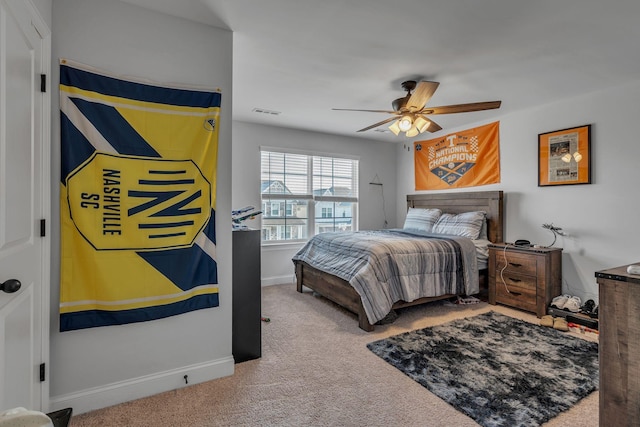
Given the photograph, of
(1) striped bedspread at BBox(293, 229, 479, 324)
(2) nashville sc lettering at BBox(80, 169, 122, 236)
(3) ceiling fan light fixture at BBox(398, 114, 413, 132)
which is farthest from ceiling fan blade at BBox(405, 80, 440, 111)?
(2) nashville sc lettering at BBox(80, 169, 122, 236)

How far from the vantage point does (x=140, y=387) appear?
6.15 ft

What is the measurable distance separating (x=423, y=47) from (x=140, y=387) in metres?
3.07

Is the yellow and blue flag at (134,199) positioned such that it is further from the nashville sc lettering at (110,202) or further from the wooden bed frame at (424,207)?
the wooden bed frame at (424,207)

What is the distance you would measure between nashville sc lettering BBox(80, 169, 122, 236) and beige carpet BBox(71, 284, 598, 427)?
3.44 feet

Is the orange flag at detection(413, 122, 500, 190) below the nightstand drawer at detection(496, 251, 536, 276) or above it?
above

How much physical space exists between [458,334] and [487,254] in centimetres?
152

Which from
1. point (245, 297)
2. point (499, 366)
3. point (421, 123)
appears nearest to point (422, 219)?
point (421, 123)

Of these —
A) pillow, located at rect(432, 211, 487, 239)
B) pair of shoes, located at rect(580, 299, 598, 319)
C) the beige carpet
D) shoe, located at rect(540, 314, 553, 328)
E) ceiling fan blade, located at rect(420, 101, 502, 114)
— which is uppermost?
ceiling fan blade, located at rect(420, 101, 502, 114)

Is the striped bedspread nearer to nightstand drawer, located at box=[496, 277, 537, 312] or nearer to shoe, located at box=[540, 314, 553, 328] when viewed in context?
nightstand drawer, located at box=[496, 277, 537, 312]

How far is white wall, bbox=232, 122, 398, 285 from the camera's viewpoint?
4488mm

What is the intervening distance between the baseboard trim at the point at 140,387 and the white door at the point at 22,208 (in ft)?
0.62

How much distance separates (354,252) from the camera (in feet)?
10.7

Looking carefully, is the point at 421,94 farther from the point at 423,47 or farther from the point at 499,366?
the point at 499,366

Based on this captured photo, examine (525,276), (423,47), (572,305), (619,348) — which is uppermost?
(423,47)
